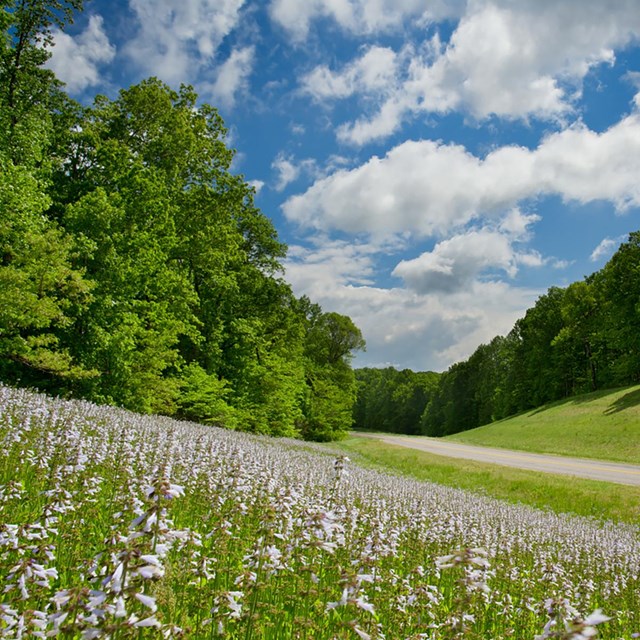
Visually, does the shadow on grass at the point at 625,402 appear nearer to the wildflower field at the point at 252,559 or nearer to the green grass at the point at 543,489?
the green grass at the point at 543,489

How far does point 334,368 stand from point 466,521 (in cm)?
5144

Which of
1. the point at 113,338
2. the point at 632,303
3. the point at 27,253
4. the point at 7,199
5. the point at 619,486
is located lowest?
the point at 619,486

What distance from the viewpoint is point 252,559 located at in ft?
12.6

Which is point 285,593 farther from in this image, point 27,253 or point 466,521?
point 27,253

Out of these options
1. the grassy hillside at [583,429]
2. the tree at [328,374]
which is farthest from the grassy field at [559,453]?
the tree at [328,374]

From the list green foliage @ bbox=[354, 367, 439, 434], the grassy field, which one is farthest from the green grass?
green foliage @ bbox=[354, 367, 439, 434]

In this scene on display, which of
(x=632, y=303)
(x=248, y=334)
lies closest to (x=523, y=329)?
(x=632, y=303)

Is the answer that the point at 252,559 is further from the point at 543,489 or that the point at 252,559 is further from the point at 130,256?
the point at 130,256

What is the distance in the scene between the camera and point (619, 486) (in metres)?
19.2

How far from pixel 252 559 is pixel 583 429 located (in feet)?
150

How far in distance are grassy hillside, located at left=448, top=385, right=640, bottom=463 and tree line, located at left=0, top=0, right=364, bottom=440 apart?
23.2 metres

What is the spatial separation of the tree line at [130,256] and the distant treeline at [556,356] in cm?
3993

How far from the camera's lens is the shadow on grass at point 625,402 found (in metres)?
42.4

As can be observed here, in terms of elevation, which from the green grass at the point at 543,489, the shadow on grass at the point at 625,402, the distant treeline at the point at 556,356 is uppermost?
the distant treeline at the point at 556,356
